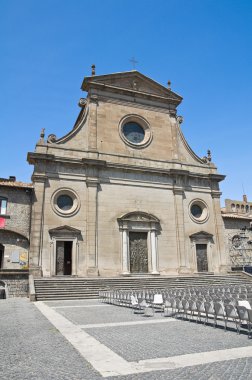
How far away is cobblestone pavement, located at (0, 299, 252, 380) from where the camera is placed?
17.9 feet

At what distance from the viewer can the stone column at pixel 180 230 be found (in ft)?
93.9

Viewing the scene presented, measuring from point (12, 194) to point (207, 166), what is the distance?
19762 mm

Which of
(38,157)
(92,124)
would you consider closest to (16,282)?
(38,157)

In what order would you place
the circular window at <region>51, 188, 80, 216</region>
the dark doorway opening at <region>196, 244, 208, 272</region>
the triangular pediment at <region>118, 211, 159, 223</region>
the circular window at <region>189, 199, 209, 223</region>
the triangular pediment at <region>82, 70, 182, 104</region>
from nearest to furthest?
1. the circular window at <region>51, 188, 80, 216</region>
2. the triangular pediment at <region>118, 211, 159, 223</region>
3. the dark doorway opening at <region>196, 244, 208, 272</region>
4. the triangular pediment at <region>82, 70, 182, 104</region>
5. the circular window at <region>189, 199, 209, 223</region>

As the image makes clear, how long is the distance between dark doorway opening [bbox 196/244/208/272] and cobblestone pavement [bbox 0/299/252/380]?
1867 cm

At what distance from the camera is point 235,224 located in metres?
34.7

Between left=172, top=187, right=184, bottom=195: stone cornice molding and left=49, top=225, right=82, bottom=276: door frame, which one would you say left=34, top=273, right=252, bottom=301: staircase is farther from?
left=172, top=187, right=184, bottom=195: stone cornice molding

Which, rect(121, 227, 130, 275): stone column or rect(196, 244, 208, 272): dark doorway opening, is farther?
rect(196, 244, 208, 272): dark doorway opening

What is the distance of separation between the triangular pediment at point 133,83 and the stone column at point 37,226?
10933mm

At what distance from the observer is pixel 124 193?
2847 cm

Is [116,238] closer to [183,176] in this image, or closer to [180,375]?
[183,176]

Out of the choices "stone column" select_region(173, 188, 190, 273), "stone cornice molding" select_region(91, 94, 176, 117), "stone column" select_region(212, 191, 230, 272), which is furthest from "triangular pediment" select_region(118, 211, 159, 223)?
"stone cornice molding" select_region(91, 94, 176, 117)

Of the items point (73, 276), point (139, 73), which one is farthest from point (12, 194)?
point (139, 73)

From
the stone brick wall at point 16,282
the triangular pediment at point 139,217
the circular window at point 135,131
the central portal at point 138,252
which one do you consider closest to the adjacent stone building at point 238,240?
the triangular pediment at point 139,217
